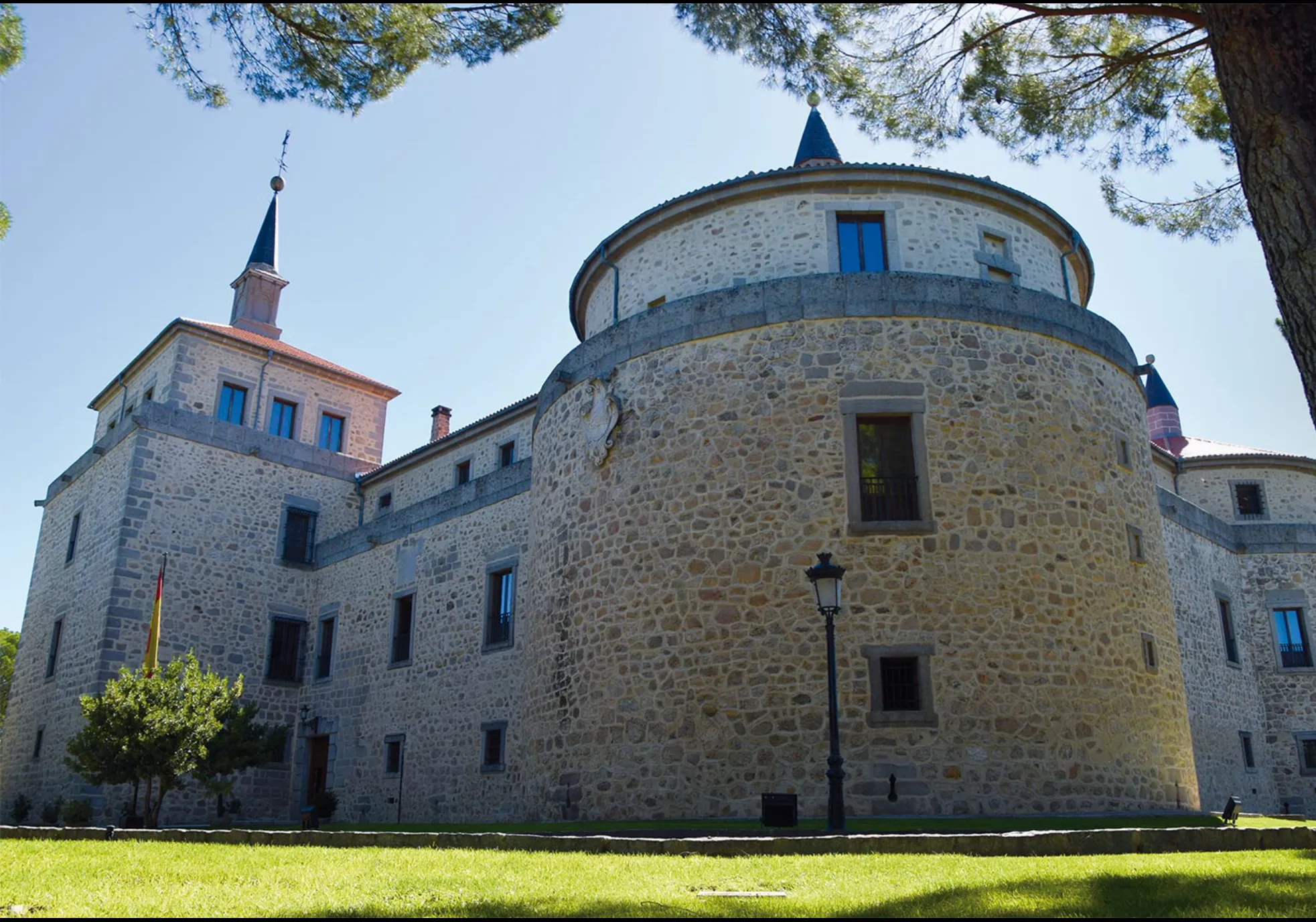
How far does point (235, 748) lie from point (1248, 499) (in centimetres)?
2610

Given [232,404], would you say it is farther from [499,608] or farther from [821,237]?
[821,237]

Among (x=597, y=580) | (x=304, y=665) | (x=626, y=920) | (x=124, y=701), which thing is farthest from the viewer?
(x=304, y=665)

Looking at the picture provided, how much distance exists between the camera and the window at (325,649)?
1052 inches

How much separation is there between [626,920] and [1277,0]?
785cm

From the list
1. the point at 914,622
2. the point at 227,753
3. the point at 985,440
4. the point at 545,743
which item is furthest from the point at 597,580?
the point at 227,753

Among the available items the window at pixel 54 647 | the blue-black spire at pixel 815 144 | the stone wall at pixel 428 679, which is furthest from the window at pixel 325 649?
the blue-black spire at pixel 815 144

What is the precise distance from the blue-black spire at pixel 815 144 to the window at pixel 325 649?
55.5 feet

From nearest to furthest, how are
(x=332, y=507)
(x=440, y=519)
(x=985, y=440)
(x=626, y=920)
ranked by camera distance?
(x=626, y=920)
(x=985, y=440)
(x=440, y=519)
(x=332, y=507)

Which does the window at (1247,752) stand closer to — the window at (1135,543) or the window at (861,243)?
the window at (1135,543)

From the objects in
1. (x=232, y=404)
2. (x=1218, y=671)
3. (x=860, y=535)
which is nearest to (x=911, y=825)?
(x=860, y=535)

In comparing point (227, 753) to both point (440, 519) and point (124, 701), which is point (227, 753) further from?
point (440, 519)

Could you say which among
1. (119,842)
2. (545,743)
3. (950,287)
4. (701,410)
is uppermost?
(950,287)

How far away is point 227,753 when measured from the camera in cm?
2133

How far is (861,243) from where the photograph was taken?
16703 mm
